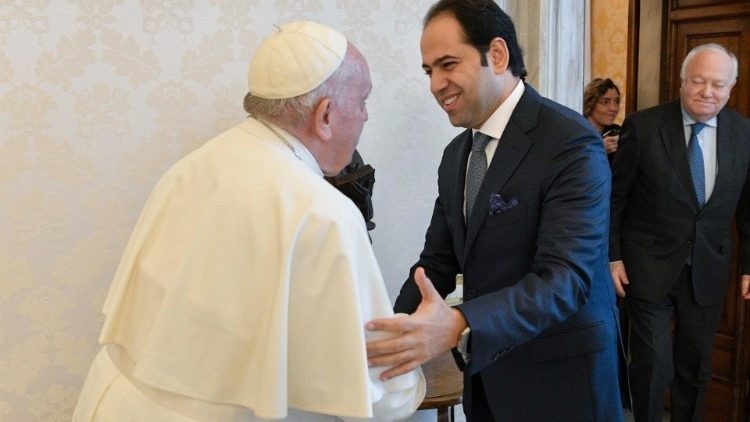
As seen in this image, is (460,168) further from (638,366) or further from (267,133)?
(638,366)

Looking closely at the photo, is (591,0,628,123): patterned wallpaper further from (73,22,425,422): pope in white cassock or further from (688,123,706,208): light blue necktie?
(73,22,425,422): pope in white cassock

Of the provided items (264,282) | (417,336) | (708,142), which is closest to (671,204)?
(708,142)

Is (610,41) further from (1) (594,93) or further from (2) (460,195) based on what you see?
(2) (460,195)

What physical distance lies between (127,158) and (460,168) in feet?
3.86

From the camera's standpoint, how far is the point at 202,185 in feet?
5.37

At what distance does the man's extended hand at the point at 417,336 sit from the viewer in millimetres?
1620

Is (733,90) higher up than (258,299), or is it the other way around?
(733,90)

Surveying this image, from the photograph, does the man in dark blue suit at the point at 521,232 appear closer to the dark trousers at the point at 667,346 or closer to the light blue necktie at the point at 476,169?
the light blue necktie at the point at 476,169

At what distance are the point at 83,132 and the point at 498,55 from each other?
1396 millimetres

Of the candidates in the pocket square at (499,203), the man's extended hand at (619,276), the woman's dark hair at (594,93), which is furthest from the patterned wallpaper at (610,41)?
the pocket square at (499,203)

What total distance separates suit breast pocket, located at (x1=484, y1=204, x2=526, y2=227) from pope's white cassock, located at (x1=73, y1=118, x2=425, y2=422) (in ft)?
1.60

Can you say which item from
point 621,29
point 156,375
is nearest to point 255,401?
point 156,375

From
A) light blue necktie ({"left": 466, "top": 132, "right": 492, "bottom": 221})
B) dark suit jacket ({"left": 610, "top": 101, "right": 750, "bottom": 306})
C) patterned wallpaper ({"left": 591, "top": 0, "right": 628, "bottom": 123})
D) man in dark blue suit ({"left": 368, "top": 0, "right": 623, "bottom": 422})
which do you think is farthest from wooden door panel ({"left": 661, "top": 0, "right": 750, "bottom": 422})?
light blue necktie ({"left": 466, "top": 132, "right": 492, "bottom": 221})

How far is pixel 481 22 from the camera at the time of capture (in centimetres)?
210
